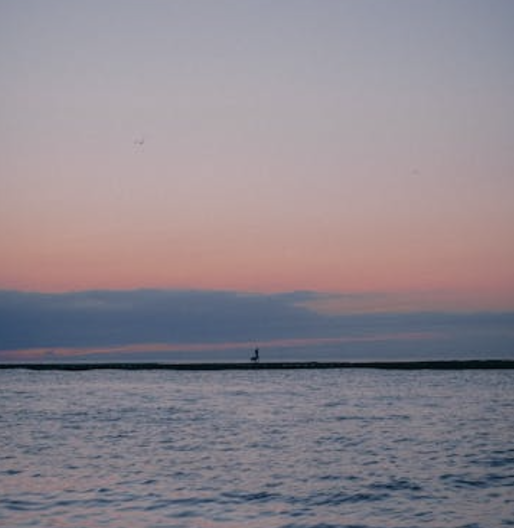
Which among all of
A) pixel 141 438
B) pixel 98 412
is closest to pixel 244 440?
pixel 141 438

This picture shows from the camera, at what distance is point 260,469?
25.9 metres

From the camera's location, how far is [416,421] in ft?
140

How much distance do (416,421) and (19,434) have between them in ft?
71.9

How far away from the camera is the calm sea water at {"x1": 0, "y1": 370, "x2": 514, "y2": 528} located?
1880 cm

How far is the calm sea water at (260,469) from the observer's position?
18797 mm

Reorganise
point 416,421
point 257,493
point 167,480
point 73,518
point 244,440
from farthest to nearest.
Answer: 1. point 416,421
2. point 244,440
3. point 167,480
4. point 257,493
5. point 73,518

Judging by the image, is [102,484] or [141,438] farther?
[141,438]

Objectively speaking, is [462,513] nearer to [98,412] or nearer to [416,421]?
[416,421]

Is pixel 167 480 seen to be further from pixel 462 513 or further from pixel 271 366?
pixel 271 366

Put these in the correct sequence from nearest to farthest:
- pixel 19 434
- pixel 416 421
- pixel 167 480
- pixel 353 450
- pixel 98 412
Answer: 1. pixel 167 480
2. pixel 353 450
3. pixel 19 434
4. pixel 416 421
5. pixel 98 412

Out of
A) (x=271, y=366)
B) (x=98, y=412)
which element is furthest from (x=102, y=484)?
(x=271, y=366)

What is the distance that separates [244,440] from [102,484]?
12482 mm

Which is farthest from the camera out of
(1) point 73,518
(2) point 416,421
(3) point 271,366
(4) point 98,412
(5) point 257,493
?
(3) point 271,366

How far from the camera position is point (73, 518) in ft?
60.0
